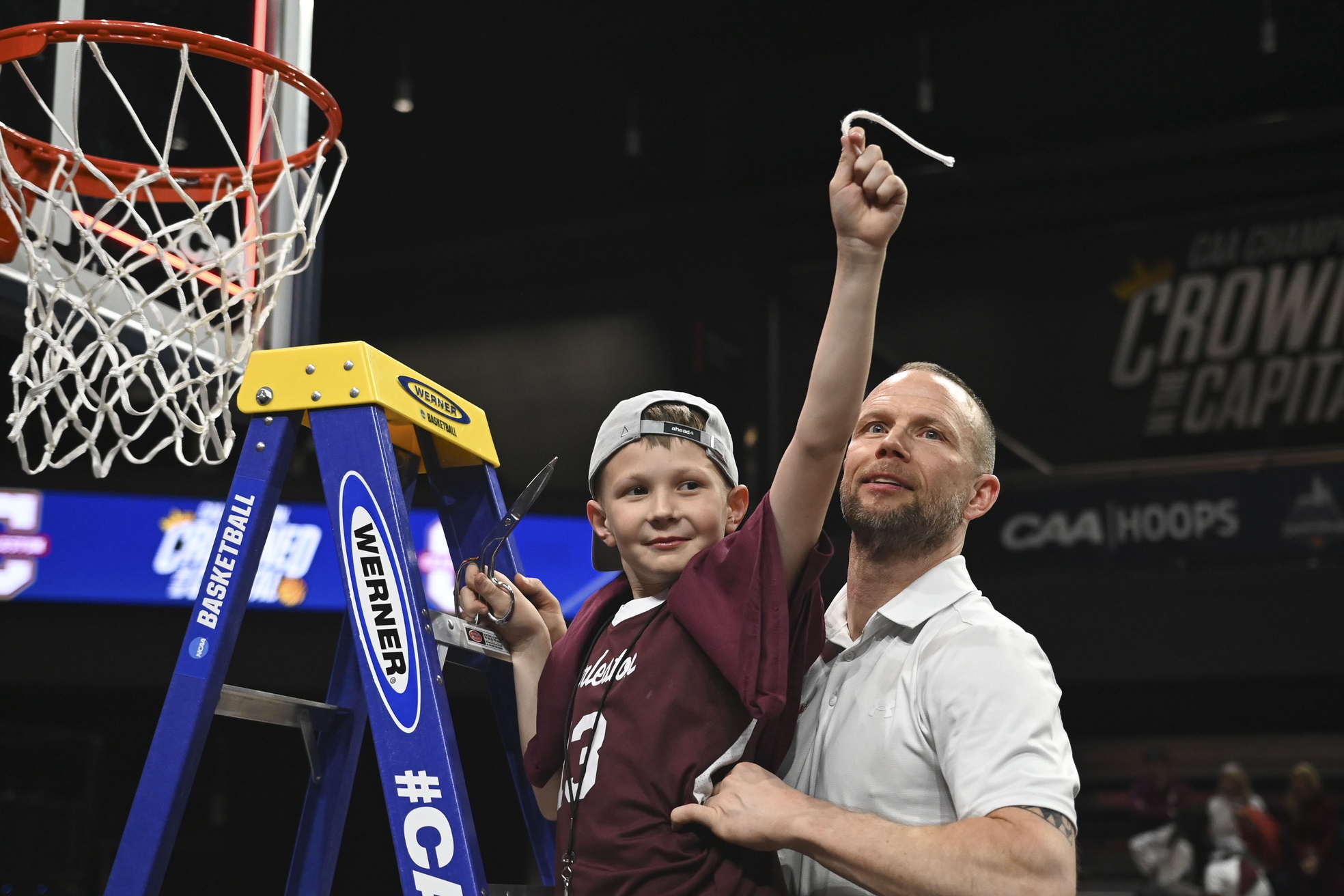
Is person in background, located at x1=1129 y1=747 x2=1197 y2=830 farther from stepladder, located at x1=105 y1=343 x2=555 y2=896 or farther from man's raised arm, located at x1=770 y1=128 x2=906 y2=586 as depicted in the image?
man's raised arm, located at x1=770 y1=128 x2=906 y2=586

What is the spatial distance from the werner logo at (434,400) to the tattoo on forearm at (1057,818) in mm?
1199

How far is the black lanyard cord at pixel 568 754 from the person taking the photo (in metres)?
1.90

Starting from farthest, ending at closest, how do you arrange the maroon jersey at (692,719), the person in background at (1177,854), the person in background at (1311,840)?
the person in background at (1177,854) → the person in background at (1311,840) → the maroon jersey at (692,719)

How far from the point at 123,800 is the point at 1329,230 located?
10.5 metres

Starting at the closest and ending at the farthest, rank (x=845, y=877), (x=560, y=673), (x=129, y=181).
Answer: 1. (x=845, y=877)
2. (x=560, y=673)
3. (x=129, y=181)

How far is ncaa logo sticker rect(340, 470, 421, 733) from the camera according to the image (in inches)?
76.4

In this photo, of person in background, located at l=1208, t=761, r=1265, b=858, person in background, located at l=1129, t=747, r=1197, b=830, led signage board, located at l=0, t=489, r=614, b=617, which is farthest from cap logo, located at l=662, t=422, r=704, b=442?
person in background, located at l=1129, t=747, r=1197, b=830

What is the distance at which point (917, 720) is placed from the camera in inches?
73.9

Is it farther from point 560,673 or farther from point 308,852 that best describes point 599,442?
point 308,852

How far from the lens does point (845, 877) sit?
1.74 m

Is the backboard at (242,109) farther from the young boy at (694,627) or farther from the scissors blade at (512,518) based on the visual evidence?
the young boy at (694,627)

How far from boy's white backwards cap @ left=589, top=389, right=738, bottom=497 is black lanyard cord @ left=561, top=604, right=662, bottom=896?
0.27 m

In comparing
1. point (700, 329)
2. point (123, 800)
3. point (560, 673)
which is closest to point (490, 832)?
point (123, 800)

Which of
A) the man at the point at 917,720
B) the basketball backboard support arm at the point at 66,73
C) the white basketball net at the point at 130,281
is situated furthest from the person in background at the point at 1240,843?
the basketball backboard support arm at the point at 66,73
